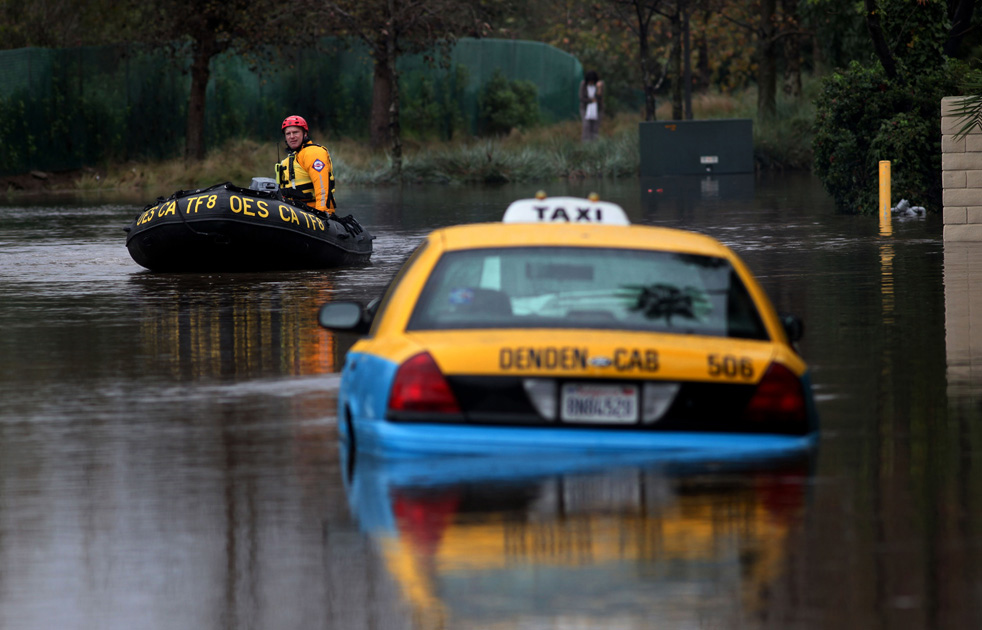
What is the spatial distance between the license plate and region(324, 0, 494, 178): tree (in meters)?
41.3

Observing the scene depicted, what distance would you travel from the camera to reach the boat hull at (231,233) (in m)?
20.1

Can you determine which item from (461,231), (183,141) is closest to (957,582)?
(461,231)

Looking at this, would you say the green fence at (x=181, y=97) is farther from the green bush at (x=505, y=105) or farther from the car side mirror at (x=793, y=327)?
the car side mirror at (x=793, y=327)

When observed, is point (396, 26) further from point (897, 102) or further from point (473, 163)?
point (897, 102)

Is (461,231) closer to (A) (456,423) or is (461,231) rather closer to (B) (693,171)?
(A) (456,423)

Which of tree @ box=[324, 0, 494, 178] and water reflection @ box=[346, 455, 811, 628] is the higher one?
tree @ box=[324, 0, 494, 178]

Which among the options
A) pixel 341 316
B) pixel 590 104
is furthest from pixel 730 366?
pixel 590 104

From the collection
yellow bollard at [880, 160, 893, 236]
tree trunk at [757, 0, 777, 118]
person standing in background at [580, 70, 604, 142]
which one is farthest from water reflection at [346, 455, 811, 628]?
person standing in background at [580, 70, 604, 142]

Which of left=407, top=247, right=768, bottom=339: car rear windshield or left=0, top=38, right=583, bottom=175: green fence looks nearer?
left=407, top=247, right=768, bottom=339: car rear windshield

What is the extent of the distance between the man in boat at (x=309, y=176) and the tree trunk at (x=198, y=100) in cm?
2946

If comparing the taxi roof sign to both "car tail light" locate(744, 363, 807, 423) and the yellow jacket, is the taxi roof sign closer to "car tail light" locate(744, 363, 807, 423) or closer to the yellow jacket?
"car tail light" locate(744, 363, 807, 423)

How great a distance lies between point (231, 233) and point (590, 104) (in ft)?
109

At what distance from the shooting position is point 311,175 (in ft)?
67.9

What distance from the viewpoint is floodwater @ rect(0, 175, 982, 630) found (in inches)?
232
